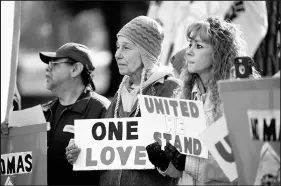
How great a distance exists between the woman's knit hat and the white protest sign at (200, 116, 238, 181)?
4.26 ft

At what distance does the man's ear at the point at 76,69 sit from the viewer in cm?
568

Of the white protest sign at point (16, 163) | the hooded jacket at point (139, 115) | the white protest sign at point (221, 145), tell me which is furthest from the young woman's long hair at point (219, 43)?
the white protest sign at point (16, 163)

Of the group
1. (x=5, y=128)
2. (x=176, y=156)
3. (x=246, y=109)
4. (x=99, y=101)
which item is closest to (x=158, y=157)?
(x=176, y=156)

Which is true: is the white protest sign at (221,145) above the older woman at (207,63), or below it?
below

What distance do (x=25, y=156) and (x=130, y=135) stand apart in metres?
0.74

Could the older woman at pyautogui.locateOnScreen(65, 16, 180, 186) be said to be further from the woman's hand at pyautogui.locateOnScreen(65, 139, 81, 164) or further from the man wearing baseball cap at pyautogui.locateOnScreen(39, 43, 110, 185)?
the man wearing baseball cap at pyautogui.locateOnScreen(39, 43, 110, 185)

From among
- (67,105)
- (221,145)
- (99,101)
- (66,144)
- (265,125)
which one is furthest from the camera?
(67,105)

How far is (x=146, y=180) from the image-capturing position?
14.7ft

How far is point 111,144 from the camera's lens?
14.9 ft

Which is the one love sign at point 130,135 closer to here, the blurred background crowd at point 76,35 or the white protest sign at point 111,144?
the white protest sign at point 111,144

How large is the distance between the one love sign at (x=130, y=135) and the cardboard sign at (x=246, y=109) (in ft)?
2.29

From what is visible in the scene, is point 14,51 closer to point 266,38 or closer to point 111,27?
point 111,27

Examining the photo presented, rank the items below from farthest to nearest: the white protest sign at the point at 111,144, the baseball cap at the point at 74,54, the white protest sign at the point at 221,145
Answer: the baseball cap at the point at 74,54
the white protest sign at the point at 111,144
the white protest sign at the point at 221,145

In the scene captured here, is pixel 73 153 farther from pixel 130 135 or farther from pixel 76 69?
pixel 76 69
